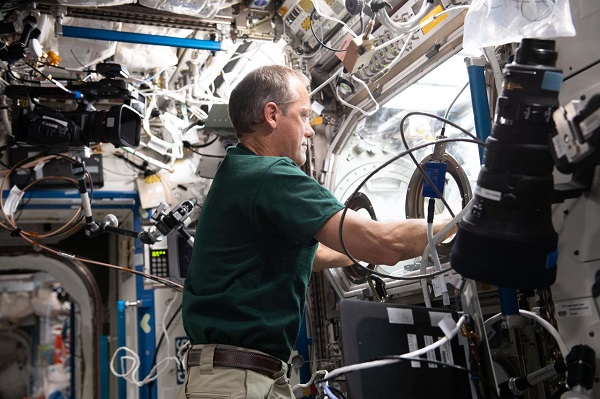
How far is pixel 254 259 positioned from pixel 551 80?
120 centimetres

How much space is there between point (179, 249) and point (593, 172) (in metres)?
3.63

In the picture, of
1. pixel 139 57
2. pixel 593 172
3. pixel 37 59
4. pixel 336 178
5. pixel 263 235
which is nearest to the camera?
pixel 593 172

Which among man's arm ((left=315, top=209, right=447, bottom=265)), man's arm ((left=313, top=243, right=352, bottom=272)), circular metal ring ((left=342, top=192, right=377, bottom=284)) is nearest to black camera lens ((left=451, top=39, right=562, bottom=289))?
man's arm ((left=315, top=209, right=447, bottom=265))

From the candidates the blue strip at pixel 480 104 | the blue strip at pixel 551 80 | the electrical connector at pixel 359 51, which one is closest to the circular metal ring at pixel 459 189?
the electrical connector at pixel 359 51

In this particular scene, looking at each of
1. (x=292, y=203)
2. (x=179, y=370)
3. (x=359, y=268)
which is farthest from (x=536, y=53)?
(x=179, y=370)

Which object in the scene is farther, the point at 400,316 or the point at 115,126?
the point at 115,126

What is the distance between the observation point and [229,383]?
7.53 ft

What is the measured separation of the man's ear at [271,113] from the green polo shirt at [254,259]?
10.9 inches

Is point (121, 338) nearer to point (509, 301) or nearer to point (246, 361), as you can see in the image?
point (246, 361)

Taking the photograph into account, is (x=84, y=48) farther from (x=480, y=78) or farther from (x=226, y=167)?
(x=480, y=78)

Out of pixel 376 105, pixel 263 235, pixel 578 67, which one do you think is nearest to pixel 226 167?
pixel 263 235

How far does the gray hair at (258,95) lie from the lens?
2.69m

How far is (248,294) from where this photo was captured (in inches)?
90.2

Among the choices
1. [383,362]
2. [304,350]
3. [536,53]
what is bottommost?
[383,362]
